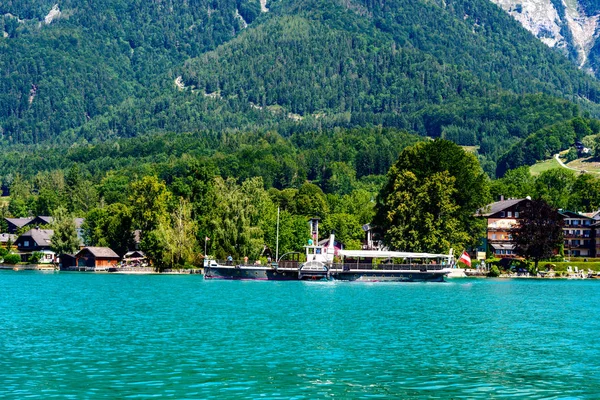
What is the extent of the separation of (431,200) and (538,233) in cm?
2596

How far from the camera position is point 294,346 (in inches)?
2000

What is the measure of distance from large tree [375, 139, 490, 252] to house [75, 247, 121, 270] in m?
50.5

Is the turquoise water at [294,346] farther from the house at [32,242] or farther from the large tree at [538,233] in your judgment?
the house at [32,242]

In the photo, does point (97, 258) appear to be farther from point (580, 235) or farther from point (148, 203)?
point (580, 235)

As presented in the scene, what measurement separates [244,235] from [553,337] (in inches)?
3180

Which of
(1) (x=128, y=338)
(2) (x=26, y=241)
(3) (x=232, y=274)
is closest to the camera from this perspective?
(1) (x=128, y=338)

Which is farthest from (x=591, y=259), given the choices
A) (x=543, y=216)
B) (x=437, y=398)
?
(x=437, y=398)

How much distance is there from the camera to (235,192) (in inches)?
5443

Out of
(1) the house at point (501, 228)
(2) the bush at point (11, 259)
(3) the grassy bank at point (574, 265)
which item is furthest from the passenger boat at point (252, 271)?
(1) the house at point (501, 228)

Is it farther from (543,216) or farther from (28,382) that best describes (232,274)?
(28,382)

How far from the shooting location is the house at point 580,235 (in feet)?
598

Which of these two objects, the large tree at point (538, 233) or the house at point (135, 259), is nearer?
the large tree at point (538, 233)

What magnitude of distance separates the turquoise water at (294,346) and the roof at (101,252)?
70504 mm

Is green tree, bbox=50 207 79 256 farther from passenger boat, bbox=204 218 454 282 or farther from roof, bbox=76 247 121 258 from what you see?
passenger boat, bbox=204 218 454 282
